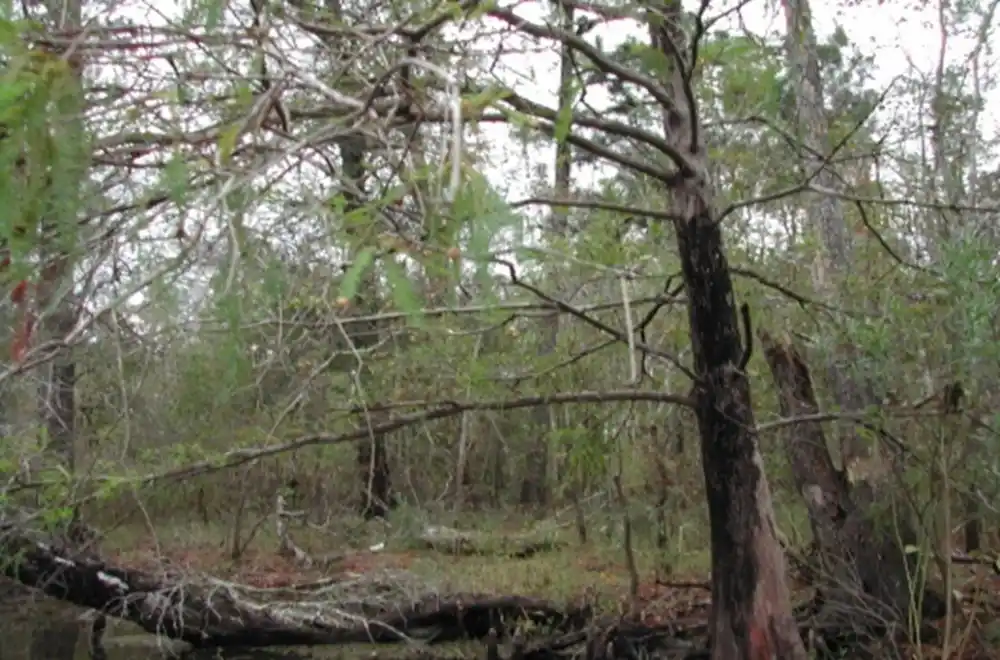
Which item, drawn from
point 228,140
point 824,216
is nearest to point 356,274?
point 228,140

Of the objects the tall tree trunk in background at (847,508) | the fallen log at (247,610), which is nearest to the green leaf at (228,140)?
the tall tree trunk in background at (847,508)

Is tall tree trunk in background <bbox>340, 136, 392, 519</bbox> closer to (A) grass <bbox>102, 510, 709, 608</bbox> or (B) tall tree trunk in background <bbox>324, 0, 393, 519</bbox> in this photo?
(B) tall tree trunk in background <bbox>324, 0, 393, 519</bbox>

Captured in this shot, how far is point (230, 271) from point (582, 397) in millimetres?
3077

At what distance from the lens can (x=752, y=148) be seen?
6508 mm

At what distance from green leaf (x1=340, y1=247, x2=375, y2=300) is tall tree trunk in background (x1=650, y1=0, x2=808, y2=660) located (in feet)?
8.98

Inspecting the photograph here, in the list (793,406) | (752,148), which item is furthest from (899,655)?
(752,148)

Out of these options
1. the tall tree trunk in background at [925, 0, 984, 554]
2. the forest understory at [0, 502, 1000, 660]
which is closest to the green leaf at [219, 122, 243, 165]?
the tall tree trunk in background at [925, 0, 984, 554]

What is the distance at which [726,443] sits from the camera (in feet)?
15.9

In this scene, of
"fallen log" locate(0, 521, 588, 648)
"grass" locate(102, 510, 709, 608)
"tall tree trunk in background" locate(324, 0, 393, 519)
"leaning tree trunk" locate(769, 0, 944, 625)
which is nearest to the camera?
"tall tree trunk in background" locate(324, 0, 393, 519)

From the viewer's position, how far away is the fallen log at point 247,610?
→ 26.5ft

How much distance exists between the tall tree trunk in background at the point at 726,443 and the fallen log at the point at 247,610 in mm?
3407

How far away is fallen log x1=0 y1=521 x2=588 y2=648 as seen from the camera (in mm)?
8062

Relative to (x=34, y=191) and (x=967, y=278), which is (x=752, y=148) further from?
(x=34, y=191)

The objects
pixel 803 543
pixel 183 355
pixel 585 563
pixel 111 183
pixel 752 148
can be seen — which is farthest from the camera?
pixel 585 563
